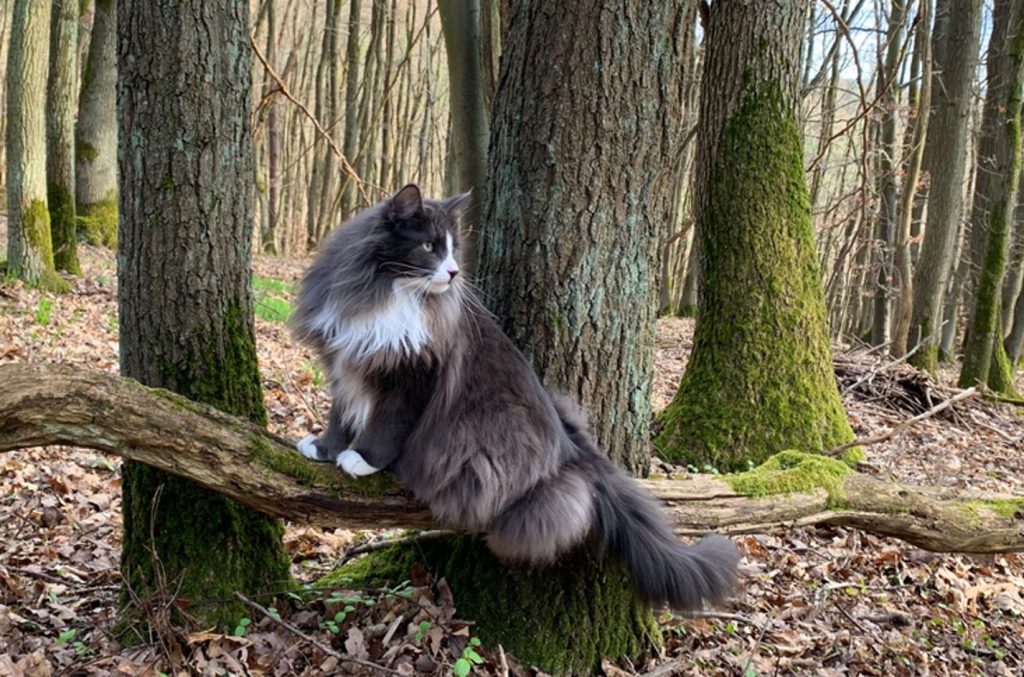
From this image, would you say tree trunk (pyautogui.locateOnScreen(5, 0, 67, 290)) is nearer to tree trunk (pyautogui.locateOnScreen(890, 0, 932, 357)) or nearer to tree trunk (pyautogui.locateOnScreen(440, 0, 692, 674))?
tree trunk (pyautogui.locateOnScreen(440, 0, 692, 674))

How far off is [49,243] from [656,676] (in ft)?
29.3

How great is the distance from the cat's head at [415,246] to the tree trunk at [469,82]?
7.19 ft

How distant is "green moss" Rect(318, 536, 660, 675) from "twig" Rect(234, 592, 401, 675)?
0.55 metres

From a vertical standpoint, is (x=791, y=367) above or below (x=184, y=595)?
above

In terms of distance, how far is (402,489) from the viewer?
324cm

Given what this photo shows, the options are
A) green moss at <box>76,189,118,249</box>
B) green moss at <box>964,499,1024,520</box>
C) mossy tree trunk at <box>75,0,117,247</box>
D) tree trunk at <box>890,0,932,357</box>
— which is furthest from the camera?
green moss at <box>76,189,118,249</box>

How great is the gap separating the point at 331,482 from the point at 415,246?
1004 mm

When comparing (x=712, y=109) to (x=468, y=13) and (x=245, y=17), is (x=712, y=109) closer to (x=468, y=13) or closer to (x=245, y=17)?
(x=468, y=13)

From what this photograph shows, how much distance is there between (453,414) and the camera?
315 centimetres

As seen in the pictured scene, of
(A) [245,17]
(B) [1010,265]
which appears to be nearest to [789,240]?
(A) [245,17]

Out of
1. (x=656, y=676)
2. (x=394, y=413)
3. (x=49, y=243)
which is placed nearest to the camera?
(x=394, y=413)

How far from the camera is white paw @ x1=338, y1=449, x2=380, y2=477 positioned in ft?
10.4

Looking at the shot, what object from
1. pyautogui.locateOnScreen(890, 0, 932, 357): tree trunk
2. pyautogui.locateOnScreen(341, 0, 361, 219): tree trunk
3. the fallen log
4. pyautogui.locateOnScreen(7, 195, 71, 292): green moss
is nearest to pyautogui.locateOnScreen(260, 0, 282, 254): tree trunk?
pyautogui.locateOnScreen(341, 0, 361, 219): tree trunk

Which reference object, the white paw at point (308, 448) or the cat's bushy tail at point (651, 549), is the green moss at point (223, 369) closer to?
the white paw at point (308, 448)
